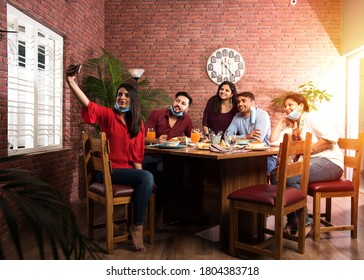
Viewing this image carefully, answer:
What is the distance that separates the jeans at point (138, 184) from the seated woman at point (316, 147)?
1103 mm

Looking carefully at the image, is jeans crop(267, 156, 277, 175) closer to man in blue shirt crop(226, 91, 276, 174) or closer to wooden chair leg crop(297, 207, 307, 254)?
man in blue shirt crop(226, 91, 276, 174)

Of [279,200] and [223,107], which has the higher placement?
[223,107]

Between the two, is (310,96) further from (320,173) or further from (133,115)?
(133,115)

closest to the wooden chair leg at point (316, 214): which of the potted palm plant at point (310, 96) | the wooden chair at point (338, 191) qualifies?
the wooden chair at point (338, 191)

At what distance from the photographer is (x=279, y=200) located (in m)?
2.15

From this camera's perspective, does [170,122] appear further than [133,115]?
Yes

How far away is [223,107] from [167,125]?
653 mm

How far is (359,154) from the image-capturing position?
275 centimetres

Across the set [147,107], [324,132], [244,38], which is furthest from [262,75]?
[324,132]

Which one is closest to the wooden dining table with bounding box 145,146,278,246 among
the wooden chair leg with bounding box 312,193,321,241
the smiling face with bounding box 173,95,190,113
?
the wooden chair leg with bounding box 312,193,321,241

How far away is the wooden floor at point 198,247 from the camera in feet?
7.84

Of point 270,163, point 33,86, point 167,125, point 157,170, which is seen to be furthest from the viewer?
point 167,125

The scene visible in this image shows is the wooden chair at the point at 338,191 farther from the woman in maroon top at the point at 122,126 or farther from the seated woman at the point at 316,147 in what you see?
the woman in maroon top at the point at 122,126

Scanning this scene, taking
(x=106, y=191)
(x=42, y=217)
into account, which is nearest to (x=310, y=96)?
(x=106, y=191)
